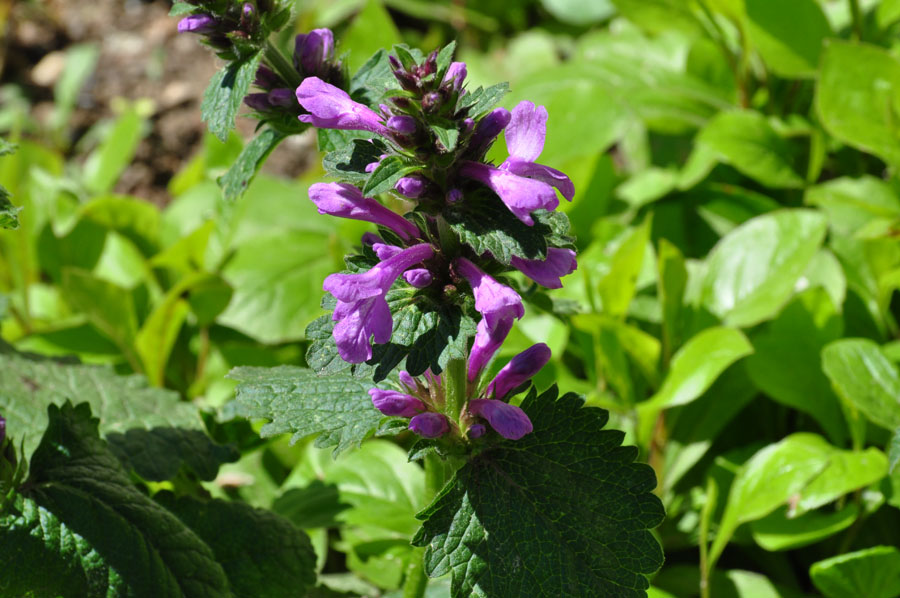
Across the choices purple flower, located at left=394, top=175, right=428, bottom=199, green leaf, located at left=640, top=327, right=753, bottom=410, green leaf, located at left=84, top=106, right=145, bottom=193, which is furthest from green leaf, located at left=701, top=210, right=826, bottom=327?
green leaf, located at left=84, top=106, right=145, bottom=193

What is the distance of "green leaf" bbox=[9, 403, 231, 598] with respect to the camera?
1.53 metres

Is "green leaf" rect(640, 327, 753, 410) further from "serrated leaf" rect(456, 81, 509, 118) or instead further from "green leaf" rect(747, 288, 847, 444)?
"serrated leaf" rect(456, 81, 509, 118)

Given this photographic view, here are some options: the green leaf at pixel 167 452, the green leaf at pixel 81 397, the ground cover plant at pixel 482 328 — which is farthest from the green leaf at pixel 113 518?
the green leaf at pixel 81 397

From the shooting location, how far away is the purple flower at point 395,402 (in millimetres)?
1360

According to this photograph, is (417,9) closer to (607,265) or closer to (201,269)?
(201,269)

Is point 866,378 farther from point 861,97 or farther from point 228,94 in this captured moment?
point 228,94

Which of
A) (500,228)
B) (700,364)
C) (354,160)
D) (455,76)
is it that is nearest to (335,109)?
(354,160)

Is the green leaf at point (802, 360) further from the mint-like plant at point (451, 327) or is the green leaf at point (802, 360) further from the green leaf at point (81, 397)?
the green leaf at point (81, 397)

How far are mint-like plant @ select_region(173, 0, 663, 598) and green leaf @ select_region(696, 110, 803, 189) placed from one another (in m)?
1.37

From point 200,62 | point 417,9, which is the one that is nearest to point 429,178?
point 417,9

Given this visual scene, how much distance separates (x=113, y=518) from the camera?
1540mm

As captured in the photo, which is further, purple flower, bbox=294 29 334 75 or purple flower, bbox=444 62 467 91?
purple flower, bbox=294 29 334 75

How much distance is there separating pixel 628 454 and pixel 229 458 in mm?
872

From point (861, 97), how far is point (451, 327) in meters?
1.95
